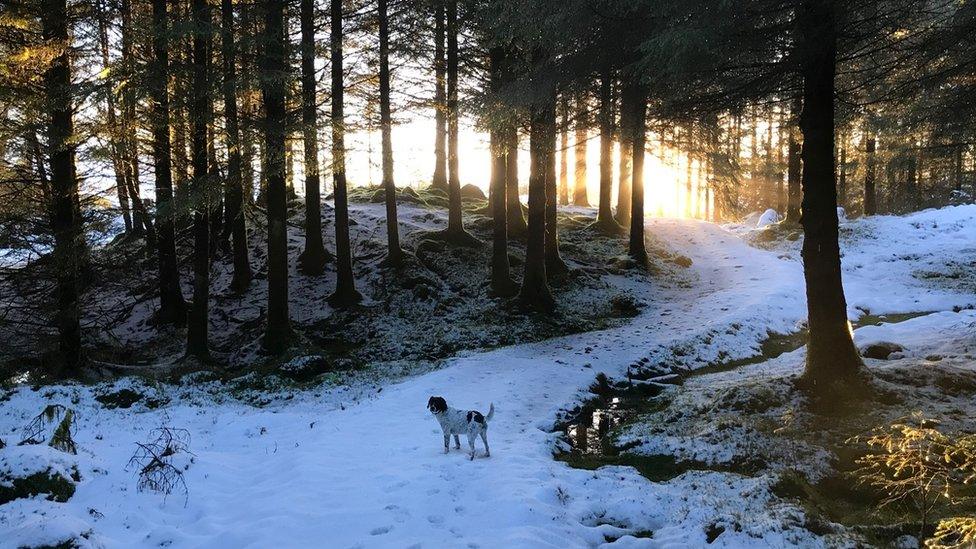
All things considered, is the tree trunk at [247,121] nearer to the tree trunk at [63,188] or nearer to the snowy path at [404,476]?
the tree trunk at [63,188]

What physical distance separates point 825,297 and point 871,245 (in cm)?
1745

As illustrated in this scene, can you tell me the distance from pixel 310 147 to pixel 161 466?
8.73 metres

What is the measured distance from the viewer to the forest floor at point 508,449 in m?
5.37

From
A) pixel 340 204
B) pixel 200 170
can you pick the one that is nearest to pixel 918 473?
pixel 200 170

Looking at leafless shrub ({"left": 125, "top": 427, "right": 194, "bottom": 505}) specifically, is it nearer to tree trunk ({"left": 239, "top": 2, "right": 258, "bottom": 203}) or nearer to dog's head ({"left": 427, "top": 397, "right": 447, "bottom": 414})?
dog's head ({"left": 427, "top": 397, "right": 447, "bottom": 414})

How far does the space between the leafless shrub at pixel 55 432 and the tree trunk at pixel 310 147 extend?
7349 millimetres

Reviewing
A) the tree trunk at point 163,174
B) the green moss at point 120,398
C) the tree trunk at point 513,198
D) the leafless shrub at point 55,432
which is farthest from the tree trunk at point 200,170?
the tree trunk at point 513,198

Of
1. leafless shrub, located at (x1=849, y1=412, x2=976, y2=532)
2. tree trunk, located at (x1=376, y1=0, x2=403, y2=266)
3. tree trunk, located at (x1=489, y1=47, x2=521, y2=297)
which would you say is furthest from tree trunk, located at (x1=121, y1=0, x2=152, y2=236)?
leafless shrub, located at (x1=849, y1=412, x2=976, y2=532)

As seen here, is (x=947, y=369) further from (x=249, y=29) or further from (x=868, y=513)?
(x=249, y=29)

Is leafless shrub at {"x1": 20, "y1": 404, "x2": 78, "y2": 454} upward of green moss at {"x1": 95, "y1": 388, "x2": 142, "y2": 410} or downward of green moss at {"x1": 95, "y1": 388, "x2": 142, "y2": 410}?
upward

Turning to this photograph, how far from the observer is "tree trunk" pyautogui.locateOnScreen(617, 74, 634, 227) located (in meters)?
10.7

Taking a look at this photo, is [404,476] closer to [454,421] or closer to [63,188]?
[454,421]

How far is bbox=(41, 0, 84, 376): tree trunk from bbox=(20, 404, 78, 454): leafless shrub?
3.83 meters

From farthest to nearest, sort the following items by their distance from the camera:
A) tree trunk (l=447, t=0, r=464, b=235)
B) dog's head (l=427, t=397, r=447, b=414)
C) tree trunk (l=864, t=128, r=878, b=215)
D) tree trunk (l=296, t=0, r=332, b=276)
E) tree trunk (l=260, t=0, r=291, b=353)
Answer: tree trunk (l=864, t=128, r=878, b=215)
tree trunk (l=447, t=0, r=464, b=235)
tree trunk (l=296, t=0, r=332, b=276)
tree trunk (l=260, t=0, r=291, b=353)
dog's head (l=427, t=397, r=447, b=414)
